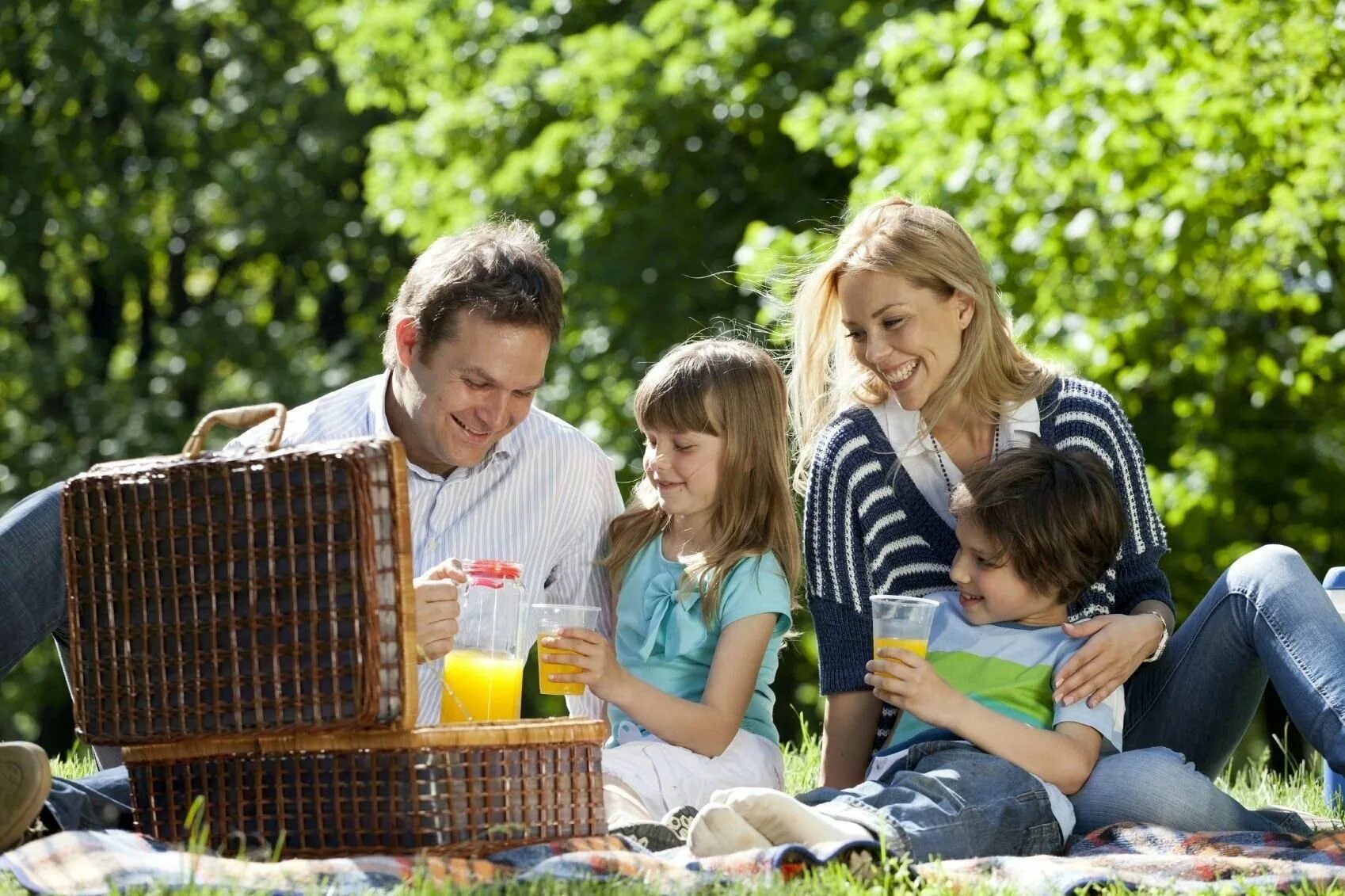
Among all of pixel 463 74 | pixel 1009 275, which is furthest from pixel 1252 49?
pixel 463 74

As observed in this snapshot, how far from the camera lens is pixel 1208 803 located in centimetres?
352

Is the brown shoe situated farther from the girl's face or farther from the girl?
the girl's face

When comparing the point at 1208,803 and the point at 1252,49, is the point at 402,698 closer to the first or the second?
the point at 1208,803

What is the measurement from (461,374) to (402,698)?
1142 millimetres

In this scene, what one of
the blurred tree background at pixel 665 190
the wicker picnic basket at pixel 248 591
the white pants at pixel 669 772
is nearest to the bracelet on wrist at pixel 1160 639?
the white pants at pixel 669 772

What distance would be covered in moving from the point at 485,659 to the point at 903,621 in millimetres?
838

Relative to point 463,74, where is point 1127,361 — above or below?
below

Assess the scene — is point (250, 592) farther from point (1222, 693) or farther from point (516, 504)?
point (1222, 693)

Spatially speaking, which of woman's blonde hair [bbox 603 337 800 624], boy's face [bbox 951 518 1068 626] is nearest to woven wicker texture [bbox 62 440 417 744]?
woman's blonde hair [bbox 603 337 800 624]

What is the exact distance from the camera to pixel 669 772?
145 inches

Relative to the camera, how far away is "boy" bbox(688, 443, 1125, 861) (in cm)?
330

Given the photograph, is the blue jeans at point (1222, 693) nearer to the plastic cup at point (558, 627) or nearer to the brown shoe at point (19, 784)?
the plastic cup at point (558, 627)

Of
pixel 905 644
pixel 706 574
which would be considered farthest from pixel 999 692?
pixel 706 574

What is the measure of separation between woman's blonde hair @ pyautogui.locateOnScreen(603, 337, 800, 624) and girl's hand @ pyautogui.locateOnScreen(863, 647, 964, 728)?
23.0 inches
